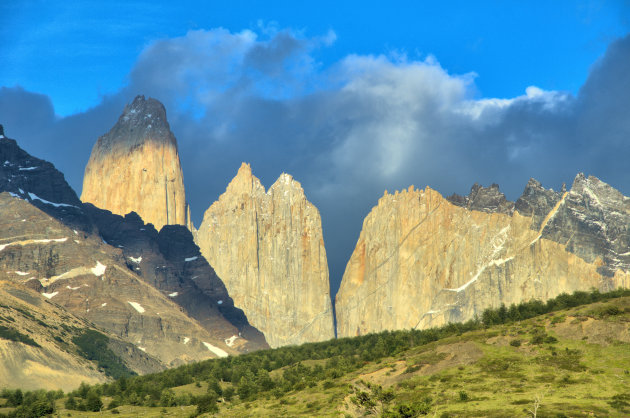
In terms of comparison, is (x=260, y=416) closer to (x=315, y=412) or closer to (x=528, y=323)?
(x=315, y=412)

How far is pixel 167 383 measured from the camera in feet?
587

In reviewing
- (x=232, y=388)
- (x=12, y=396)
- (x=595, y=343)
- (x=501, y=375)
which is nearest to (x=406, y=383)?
(x=501, y=375)

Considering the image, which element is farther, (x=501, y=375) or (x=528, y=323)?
(x=528, y=323)

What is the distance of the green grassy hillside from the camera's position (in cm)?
9162

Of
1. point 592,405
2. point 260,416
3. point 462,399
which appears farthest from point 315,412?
point 592,405

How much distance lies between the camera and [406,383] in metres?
112

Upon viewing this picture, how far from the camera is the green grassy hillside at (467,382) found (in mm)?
91625

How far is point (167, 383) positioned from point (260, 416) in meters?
72.0

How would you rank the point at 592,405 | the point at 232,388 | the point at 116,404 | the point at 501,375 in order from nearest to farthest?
the point at 592,405 < the point at 501,375 < the point at 116,404 < the point at 232,388

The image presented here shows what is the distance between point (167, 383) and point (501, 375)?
96429 millimetres

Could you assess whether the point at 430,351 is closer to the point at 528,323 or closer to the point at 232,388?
the point at 528,323

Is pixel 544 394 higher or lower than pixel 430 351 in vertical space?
lower

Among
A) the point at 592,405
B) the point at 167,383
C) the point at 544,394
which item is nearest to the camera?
the point at 592,405

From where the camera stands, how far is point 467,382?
10644 cm
